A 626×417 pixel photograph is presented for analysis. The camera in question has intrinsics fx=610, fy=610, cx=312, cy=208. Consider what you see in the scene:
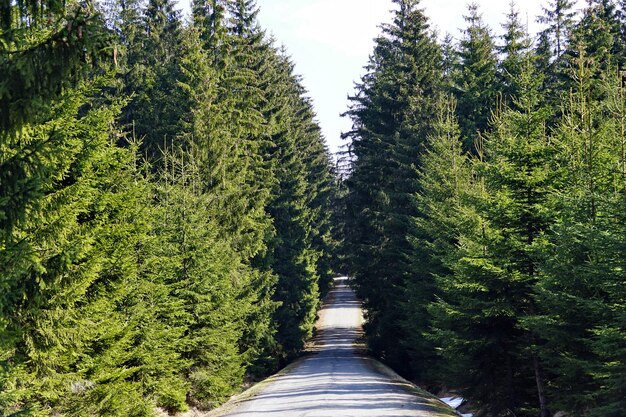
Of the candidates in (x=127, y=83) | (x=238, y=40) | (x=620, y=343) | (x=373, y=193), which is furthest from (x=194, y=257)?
(x=127, y=83)

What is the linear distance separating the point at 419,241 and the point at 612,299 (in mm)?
14972

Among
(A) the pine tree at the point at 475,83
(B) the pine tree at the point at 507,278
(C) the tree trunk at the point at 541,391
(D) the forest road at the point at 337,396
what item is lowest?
(D) the forest road at the point at 337,396

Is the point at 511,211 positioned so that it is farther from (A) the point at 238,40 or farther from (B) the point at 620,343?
(A) the point at 238,40

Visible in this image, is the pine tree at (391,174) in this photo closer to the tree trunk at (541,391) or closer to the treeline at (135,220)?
the treeline at (135,220)

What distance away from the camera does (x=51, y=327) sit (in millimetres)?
10914

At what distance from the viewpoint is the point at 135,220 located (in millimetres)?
15242

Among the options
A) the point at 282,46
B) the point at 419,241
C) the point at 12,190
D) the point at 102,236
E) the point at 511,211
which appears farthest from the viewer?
the point at 282,46

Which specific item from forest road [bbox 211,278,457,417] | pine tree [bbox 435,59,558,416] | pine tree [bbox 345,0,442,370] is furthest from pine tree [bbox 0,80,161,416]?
pine tree [bbox 345,0,442,370]

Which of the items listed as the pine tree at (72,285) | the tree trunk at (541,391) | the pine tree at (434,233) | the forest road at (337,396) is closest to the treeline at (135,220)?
the pine tree at (72,285)

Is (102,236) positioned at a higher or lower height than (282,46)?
lower

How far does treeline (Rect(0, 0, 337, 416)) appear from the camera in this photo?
720 centimetres

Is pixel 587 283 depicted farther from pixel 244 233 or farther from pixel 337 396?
pixel 244 233

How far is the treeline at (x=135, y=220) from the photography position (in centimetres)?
720

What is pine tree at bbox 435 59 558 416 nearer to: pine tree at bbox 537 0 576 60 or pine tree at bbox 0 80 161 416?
pine tree at bbox 0 80 161 416
